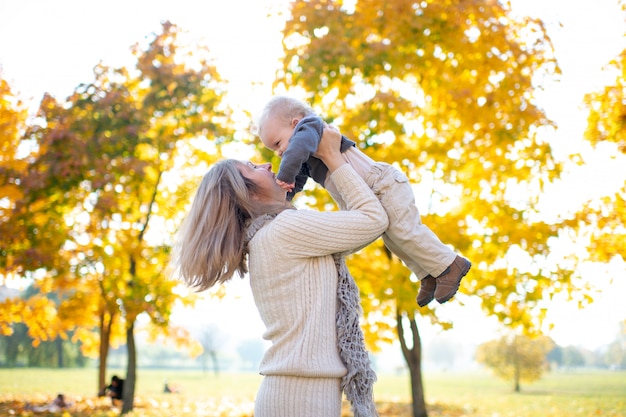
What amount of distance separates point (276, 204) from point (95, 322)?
11291 millimetres

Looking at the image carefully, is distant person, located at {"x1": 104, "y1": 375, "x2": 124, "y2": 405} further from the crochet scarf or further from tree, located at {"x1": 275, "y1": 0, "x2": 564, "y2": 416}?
the crochet scarf

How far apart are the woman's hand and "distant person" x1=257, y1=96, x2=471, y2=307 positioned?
27 mm

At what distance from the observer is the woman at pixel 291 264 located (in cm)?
196

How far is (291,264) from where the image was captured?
2023 mm

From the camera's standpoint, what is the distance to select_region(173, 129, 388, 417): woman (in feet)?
6.43

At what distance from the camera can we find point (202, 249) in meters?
2.09

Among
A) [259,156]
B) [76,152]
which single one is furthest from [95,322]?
[259,156]

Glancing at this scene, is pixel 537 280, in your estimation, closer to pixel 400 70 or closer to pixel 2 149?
pixel 400 70

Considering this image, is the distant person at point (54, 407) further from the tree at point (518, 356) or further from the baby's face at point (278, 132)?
the tree at point (518, 356)

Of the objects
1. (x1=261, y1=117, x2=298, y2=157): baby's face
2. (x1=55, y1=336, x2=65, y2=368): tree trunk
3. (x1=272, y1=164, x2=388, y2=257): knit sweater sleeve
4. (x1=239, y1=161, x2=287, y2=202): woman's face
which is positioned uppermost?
(x1=261, y1=117, x2=298, y2=157): baby's face

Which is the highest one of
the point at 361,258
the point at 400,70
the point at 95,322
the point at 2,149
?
the point at 400,70

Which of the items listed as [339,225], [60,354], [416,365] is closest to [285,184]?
[339,225]

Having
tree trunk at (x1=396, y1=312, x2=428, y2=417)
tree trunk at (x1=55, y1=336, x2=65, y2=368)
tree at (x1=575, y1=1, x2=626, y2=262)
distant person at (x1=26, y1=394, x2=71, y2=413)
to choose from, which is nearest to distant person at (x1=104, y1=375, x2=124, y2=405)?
distant person at (x1=26, y1=394, x2=71, y2=413)

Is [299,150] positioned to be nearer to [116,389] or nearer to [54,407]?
[54,407]
